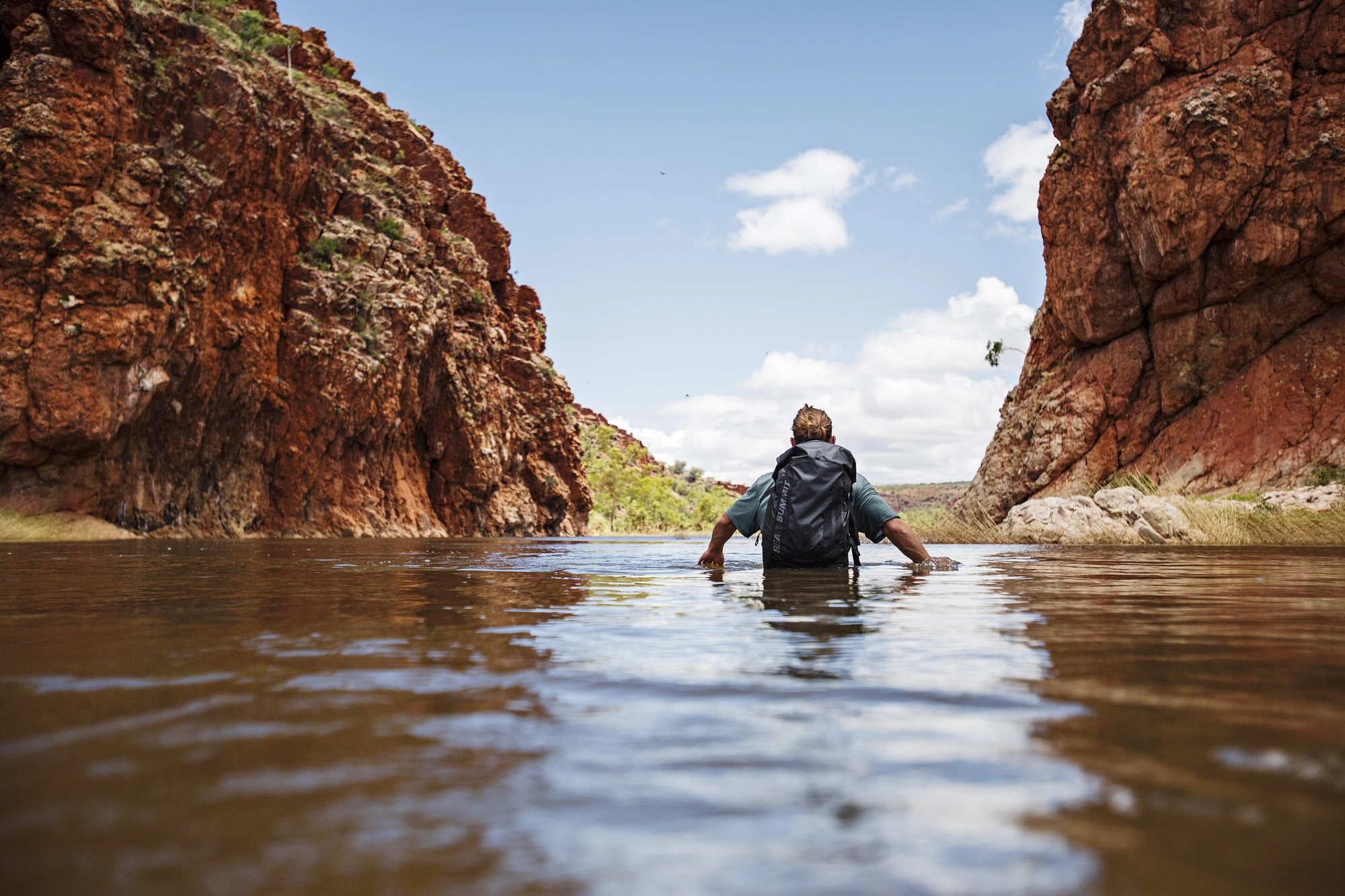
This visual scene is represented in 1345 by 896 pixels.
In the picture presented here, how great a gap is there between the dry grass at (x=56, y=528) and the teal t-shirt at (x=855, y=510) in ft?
63.0

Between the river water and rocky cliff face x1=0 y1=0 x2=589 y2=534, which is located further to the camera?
rocky cliff face x1=0 y1=0 x2=589 y2=534

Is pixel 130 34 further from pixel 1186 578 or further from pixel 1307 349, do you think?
pixel 1307 349

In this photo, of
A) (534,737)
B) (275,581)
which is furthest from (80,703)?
(275,581)

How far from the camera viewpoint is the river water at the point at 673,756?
3.31 ft

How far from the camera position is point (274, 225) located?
29953 millimetres

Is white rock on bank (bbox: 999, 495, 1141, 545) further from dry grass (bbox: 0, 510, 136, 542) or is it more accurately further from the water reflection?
dry grass (bbox: 0, 510, 136, 542)

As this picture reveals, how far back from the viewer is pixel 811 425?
252 inches

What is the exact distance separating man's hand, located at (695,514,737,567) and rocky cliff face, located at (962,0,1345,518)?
59.6 ft

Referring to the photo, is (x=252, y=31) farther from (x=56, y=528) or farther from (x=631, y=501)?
(x=631, y=501)

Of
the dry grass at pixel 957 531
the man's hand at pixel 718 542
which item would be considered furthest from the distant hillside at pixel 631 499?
the man's hand at pixel 718 542

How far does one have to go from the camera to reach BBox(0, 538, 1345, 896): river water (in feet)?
3.31

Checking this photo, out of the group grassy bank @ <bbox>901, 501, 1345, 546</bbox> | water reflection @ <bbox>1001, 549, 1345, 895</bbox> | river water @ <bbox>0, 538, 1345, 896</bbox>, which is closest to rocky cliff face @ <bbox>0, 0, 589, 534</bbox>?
river water @ <bbox>0, 538, 1345, 896</bbox>

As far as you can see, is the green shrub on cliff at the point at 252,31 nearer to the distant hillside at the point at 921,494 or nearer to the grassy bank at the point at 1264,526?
the grassy bank at the point at 1264,526

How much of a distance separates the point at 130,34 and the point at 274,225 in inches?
264
